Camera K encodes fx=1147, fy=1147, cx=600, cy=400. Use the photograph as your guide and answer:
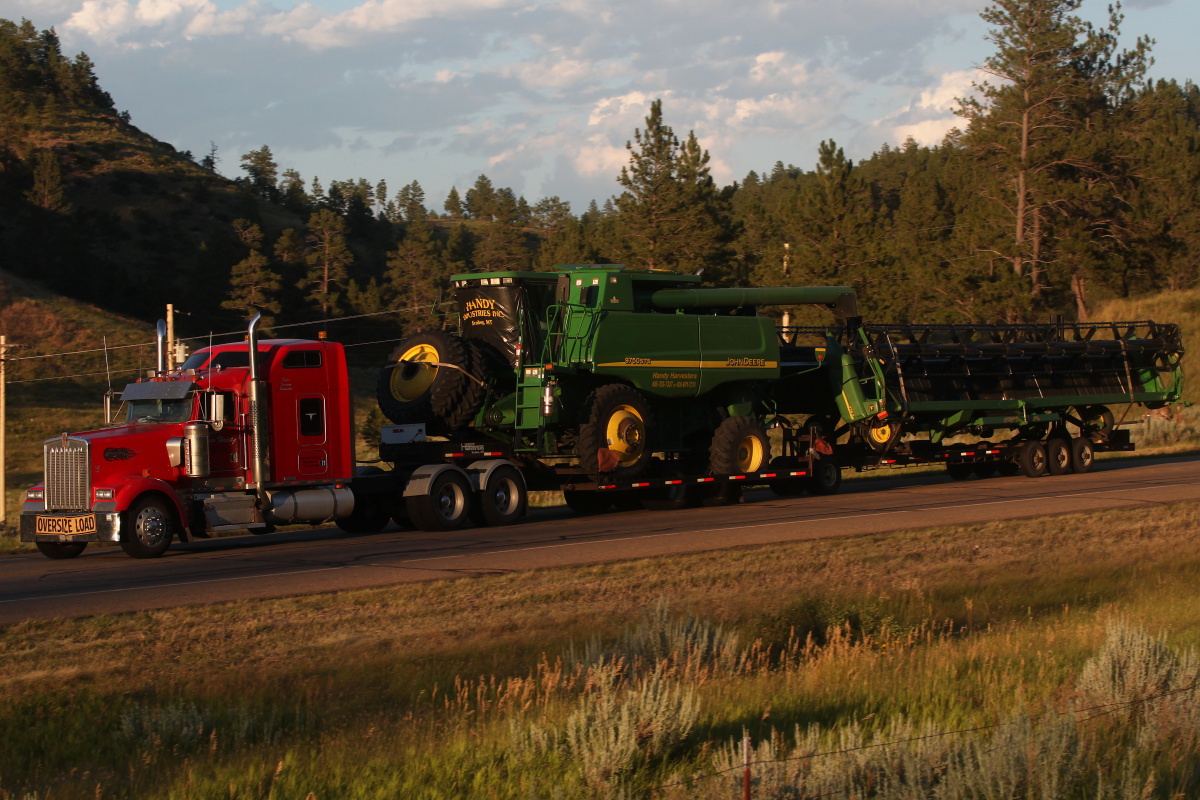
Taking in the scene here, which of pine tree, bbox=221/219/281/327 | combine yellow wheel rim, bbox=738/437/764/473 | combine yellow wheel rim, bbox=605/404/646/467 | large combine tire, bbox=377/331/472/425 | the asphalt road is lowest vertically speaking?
the asphalt road

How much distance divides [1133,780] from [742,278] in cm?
5340

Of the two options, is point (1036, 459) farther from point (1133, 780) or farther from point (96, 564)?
point (1133, 780)

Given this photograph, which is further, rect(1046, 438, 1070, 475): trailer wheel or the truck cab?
rect(1046, 438, 1070, 475): trailer wheel

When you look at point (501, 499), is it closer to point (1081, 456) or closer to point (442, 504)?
point (442, 504)

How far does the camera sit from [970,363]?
24688mm

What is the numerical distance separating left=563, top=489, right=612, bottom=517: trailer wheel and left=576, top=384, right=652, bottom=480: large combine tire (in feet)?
7.11

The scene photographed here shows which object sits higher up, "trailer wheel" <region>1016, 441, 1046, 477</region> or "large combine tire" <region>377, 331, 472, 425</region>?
"large combine tire" <region>377, 331, 472, 425</region>


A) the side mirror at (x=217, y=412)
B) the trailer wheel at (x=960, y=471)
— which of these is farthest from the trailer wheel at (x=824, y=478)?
the side mirror at (x=217, y=412)

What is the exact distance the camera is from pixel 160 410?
53.1 feet

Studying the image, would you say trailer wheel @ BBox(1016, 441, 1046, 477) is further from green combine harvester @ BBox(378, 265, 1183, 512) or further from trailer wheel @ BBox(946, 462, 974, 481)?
trailer wheel @ BBox(946, 462, 974, 481)

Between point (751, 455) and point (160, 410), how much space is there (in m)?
10.5

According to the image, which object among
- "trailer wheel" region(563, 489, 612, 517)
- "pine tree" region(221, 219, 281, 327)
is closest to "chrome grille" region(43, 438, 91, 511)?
"trailer wheel" region(563, 489, 612, 517)

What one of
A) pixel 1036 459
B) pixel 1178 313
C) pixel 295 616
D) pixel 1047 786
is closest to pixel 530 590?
pixel 295 616

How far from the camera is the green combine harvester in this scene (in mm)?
19250
